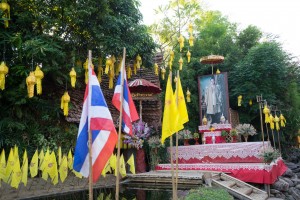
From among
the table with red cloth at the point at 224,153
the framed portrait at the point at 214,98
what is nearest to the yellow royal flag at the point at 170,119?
the table with red cloth at the point at 224,153

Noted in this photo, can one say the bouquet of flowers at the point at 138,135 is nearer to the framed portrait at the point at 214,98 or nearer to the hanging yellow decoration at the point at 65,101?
the hanging yellow decoration at the point at 65,101

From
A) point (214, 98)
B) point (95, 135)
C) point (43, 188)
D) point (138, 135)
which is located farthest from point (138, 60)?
point (95, 135)

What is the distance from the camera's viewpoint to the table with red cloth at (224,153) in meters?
9.74

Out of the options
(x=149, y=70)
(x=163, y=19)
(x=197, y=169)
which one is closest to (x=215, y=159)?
(x=197, y=169)

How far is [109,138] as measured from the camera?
3816mm

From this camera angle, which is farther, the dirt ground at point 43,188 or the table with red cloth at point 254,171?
the table with red cloth at point 254,171

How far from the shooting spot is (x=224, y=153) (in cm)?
1019

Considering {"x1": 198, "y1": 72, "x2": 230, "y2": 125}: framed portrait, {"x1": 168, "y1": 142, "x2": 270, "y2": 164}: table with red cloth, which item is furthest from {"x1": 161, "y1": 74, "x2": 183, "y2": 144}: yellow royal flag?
{"x1": 198, "y1": 72, "x2": 230, "y2": 125}: framed portrait

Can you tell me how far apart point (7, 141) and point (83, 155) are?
566 cm

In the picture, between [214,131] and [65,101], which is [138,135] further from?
[214,131]

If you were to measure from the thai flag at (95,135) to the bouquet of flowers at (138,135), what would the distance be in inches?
242

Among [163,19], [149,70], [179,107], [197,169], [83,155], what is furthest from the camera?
[163,19]

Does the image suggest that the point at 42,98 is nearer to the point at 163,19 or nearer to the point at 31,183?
the point at 31,183

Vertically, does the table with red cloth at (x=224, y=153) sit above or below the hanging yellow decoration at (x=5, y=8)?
below
